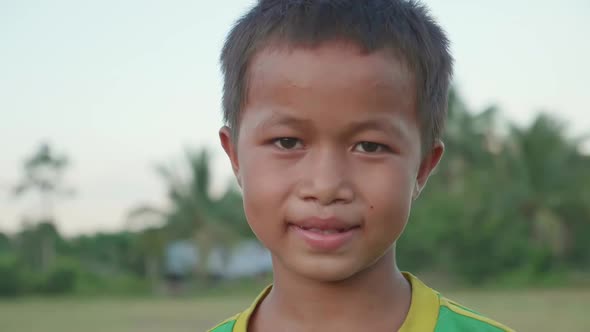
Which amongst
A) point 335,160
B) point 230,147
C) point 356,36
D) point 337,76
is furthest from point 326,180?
point 230,147

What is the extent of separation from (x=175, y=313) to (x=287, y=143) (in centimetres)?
1759

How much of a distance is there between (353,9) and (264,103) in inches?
13.9

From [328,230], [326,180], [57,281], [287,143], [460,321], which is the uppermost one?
[287,143]

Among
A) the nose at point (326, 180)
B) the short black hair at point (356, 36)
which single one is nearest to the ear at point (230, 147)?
the short black hair at point (356, 36)

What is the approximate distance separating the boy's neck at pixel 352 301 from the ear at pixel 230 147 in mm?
341

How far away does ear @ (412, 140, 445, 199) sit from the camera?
231 centimetres

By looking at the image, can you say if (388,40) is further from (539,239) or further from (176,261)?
(176,261)

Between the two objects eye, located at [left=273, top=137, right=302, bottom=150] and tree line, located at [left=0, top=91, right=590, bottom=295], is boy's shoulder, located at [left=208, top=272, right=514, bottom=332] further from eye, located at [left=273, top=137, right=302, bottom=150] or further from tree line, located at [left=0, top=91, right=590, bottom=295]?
tree line, located at [left=0, top=91, right=590, bottom=295]

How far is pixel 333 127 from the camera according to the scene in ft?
6.63

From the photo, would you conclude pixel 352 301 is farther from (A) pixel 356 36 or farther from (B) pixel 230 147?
(A) pixel 356 36

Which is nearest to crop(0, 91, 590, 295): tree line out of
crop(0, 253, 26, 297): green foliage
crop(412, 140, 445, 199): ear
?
crop(0, 253, 26, 297): green foliage

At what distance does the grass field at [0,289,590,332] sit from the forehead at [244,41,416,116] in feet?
38.1

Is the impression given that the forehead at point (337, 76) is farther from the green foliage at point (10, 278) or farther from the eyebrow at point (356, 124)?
the green foliage at point (10, 278)

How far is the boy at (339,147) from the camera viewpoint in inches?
79.7
